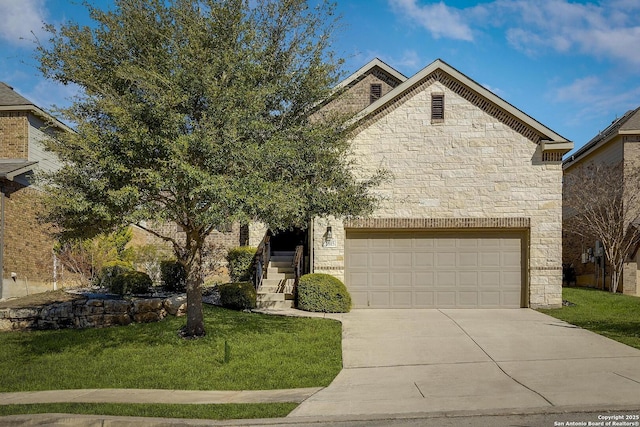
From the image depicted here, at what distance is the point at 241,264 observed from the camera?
1930 cm

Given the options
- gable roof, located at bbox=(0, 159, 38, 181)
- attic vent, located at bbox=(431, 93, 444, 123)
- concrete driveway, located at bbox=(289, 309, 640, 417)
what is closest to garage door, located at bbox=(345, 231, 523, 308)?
concrete driveway, located at bbox=(289, 309, 640, 417)

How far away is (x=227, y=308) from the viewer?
1603 centimetres

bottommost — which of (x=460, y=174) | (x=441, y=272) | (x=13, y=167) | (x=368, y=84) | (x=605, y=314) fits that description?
(x=605, y=314)

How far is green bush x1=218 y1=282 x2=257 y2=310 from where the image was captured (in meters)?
15.8

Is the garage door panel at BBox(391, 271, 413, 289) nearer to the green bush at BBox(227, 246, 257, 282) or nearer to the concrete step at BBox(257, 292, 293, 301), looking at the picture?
the concrete step at BBox(257, 292, 293, 301)

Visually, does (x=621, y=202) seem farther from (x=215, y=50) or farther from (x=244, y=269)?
(x=215, y=50)

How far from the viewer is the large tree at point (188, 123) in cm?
1026

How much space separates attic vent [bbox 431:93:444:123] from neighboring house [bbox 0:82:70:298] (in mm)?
11574

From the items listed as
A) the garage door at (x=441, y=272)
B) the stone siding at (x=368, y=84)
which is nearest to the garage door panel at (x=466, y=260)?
the garage door at (x=441, y=272)

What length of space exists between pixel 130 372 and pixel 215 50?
6189 mm

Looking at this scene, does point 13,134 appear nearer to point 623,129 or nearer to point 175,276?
point 175,276

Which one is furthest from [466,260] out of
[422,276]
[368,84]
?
[368,84]

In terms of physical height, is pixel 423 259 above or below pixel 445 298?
above

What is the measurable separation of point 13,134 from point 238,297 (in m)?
10.4
